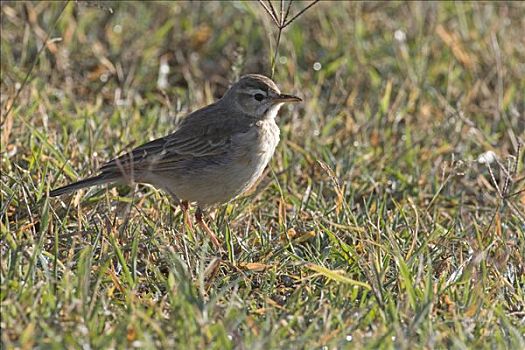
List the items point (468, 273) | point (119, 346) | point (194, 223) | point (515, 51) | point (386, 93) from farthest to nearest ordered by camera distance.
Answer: point (515, 51)
point (386, 93)
point (194, 223)
point (468, 273)
point (119, 346)

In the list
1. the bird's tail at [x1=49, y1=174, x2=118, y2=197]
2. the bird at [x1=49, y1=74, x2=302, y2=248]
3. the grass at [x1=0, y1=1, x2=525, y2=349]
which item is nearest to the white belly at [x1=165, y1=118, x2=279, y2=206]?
the bird at [x1=49, y1=74, x2=302, y2=248]

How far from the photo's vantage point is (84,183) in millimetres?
5660

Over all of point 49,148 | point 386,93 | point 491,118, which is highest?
point 49,148

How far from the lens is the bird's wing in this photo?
602 centimetres

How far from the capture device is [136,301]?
4633 mm

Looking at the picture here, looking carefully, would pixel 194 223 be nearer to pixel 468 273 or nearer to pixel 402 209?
pixel 402 209

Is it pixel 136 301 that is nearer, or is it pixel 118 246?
pixel 136 301

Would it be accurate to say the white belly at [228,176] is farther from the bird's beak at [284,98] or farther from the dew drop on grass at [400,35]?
the dew drop on grass at [400,35]

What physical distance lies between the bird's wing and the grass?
26 cm

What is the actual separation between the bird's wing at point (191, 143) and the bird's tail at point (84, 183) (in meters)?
0.16

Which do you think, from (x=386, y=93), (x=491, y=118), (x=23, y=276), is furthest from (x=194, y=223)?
(x=491, y=118)

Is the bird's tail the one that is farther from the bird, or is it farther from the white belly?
the white belly

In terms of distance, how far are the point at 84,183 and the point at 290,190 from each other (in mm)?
1392

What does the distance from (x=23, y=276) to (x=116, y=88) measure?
3696 mm
